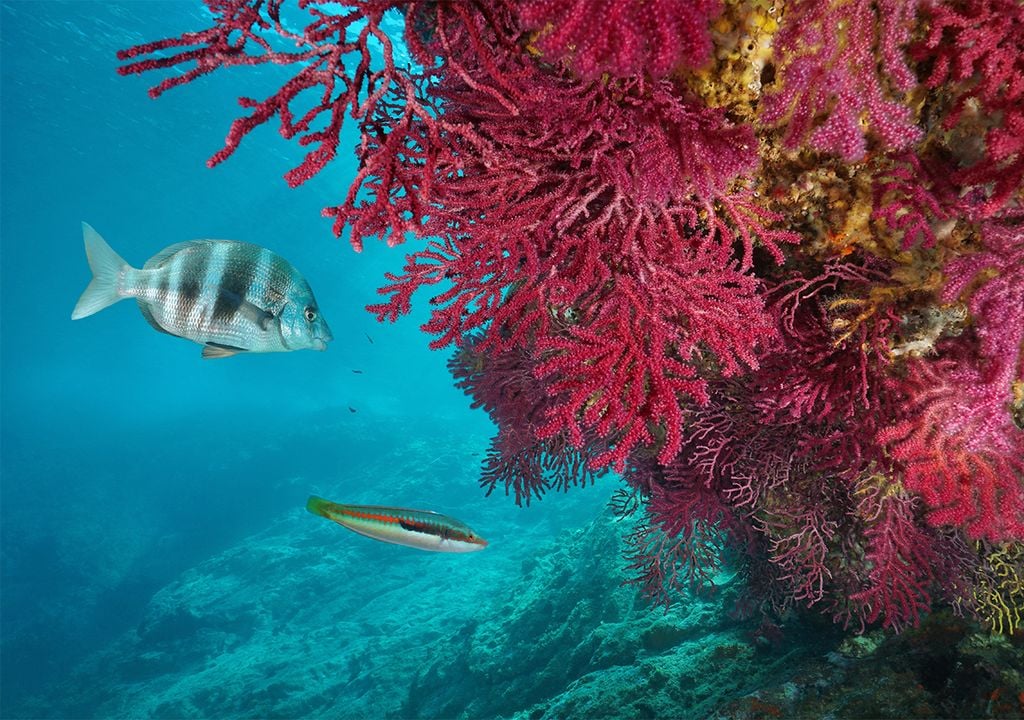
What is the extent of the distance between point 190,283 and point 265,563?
2145 centimetres

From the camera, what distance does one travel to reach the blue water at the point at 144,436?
66.9ft

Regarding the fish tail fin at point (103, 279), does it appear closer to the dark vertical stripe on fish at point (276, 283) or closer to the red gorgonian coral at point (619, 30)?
the dark vertical stripe on fish at point (276, 283)

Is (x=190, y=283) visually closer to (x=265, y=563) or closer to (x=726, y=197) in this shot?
(x=726, y=197)

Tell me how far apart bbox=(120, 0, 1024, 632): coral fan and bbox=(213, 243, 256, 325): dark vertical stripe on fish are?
40.3 inches

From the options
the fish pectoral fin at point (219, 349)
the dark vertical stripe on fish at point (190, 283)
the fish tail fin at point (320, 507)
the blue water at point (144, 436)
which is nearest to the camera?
the dark vertical stripe on fish at point (190, 283)

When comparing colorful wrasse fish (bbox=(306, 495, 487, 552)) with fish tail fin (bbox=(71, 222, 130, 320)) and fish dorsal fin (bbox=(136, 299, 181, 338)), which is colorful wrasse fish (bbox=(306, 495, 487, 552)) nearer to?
fish dorsal fin (bbox=(136, 299, 181, 338))

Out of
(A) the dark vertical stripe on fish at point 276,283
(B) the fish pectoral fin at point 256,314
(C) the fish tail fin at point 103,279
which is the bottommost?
(B) the fish pectoral fin at point 256,314

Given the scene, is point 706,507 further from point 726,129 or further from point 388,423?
point 388,423

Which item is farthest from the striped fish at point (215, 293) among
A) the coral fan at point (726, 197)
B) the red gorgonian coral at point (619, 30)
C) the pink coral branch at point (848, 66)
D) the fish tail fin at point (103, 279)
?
the pink coral branch at point (848, 66)

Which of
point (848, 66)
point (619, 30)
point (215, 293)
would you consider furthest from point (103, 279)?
point (848, 66)

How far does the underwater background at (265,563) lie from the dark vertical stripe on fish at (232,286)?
4.44 metres

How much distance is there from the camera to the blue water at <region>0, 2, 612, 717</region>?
803 inches

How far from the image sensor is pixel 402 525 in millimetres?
3234

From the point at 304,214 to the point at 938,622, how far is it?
6434 cm
